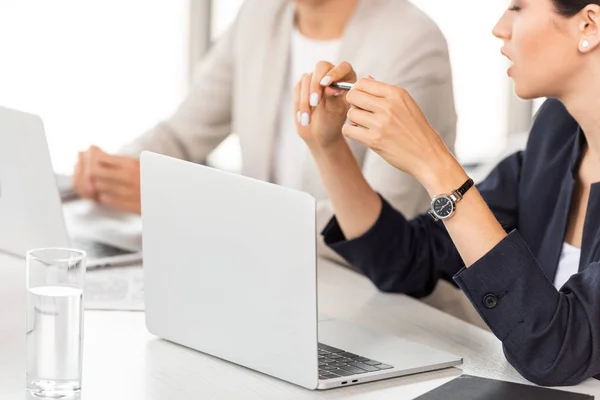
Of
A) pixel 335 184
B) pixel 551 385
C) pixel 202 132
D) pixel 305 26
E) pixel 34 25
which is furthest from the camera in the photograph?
pixel 34 25

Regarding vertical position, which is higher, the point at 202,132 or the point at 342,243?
the point at 202,132

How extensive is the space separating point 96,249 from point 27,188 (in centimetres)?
25

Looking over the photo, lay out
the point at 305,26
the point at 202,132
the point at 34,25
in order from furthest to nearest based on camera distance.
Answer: the point at 34,25, the point at 202,132, the point at 305,26

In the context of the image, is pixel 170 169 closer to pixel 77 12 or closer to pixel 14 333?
pixel 14 333

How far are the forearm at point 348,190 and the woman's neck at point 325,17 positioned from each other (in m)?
0.65

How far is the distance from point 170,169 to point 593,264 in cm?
59

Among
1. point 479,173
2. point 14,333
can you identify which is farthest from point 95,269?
point 479,173

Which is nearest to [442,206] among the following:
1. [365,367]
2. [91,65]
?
[365,367]

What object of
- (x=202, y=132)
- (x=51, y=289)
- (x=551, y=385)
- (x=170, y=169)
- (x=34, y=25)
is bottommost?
(x=551, y=385)

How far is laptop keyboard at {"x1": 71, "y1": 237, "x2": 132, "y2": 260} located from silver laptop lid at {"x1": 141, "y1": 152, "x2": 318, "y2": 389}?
0.46 meters

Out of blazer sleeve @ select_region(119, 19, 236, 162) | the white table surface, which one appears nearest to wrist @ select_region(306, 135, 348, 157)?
the white table surface

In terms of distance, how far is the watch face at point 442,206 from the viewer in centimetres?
137

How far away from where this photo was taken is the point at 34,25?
3.64 m

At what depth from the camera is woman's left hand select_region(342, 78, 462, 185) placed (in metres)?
1.40
